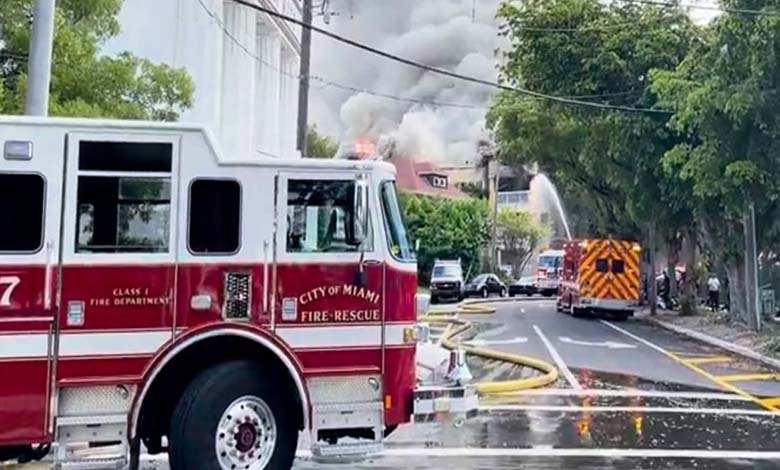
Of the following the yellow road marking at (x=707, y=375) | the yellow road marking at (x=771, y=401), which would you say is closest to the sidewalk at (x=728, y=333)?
the yellow road marking at (x=707, y=375)

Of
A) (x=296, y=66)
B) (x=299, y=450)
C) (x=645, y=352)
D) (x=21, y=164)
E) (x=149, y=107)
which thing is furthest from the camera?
(x=296, y=66)

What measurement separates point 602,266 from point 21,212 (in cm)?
2763

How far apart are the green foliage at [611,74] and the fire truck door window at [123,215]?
69.3ft

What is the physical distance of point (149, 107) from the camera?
43.2 ft

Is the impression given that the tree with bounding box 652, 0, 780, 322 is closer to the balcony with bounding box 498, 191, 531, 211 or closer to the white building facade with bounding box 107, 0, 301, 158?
the white building facade with bounding box 107, 0, 301, 158

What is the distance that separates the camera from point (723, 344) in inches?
887

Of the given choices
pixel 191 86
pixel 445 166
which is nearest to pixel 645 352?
pixel 191 86

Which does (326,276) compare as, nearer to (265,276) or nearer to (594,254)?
(265,276)

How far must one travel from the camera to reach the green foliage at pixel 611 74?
1091 inches

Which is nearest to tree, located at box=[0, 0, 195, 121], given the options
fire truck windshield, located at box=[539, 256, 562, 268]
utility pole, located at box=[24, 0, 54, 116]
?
utility pole, located at box=[24, 0, 54, 116]

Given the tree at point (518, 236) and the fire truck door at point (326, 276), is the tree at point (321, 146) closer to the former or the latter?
the tree at point (518, 236)

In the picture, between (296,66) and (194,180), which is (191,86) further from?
(296,66)

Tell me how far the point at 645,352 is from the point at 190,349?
1554 centimetres

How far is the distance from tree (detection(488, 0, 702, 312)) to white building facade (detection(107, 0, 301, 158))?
826 cm
